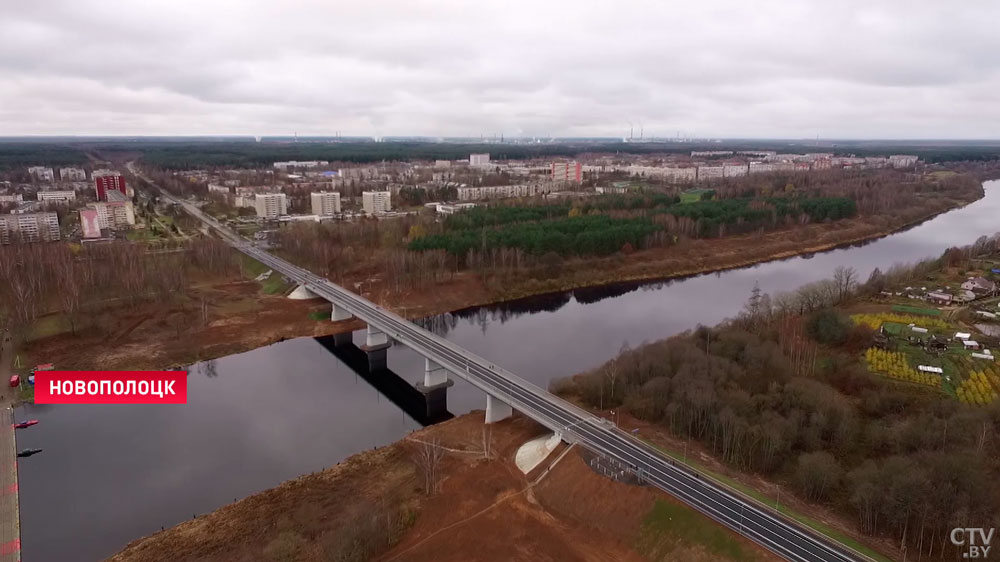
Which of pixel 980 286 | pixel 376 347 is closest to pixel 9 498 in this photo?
pixel 376 347

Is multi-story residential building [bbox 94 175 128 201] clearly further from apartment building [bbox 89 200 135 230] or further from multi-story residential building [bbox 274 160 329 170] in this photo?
multi-story residential building [bbox 274 160 329 170]

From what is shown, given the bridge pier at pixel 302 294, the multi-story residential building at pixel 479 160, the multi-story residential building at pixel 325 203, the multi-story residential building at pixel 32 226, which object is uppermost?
the multi-story residential building at pixel 479 160

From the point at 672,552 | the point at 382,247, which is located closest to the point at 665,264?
the point at 382,247

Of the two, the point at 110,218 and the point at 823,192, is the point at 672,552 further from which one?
the point at 823,192

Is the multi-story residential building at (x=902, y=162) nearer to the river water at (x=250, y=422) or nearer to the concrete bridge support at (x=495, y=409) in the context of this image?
the river water at (x=250, y=422)

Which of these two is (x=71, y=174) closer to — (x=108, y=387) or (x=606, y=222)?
(x=108, y=387)
